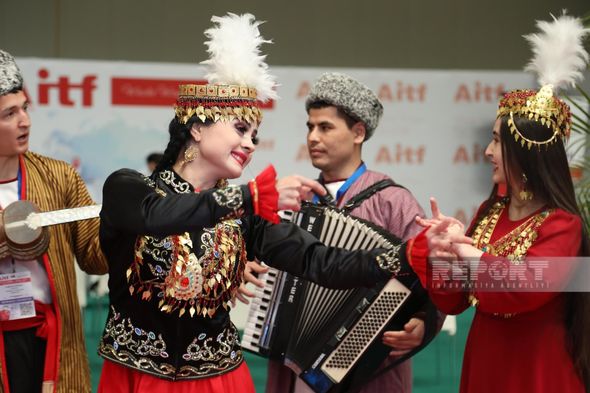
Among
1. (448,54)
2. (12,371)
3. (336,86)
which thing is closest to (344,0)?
(448,54)

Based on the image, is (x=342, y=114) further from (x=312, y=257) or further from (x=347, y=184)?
(x=312, y=257)

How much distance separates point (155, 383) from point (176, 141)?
0.70 m

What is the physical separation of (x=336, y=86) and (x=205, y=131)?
41.1 inches

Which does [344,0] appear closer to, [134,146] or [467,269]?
[134,146]

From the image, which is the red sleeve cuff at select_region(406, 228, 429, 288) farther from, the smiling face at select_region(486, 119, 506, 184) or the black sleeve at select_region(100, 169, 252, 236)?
the black sleeve at select_region(100, 169, 252, 236)

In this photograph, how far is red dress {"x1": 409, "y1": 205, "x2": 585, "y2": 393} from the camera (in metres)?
2.59

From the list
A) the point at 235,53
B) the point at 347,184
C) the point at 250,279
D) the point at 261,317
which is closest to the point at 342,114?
the point at 347,184

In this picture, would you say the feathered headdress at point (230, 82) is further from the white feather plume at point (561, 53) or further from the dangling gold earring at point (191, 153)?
the white feather plume at point (561, 53)

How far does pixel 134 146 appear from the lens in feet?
19.8

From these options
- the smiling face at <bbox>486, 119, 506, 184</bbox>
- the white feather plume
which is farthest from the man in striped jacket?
the white feather plume

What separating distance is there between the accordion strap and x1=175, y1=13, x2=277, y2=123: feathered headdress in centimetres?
80

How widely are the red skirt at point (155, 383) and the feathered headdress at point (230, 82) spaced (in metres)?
0.74

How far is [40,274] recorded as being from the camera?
2973 millimetres

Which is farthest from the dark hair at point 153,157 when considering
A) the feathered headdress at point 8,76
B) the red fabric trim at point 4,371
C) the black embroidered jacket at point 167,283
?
the black embroidered jacket at point 167,283
